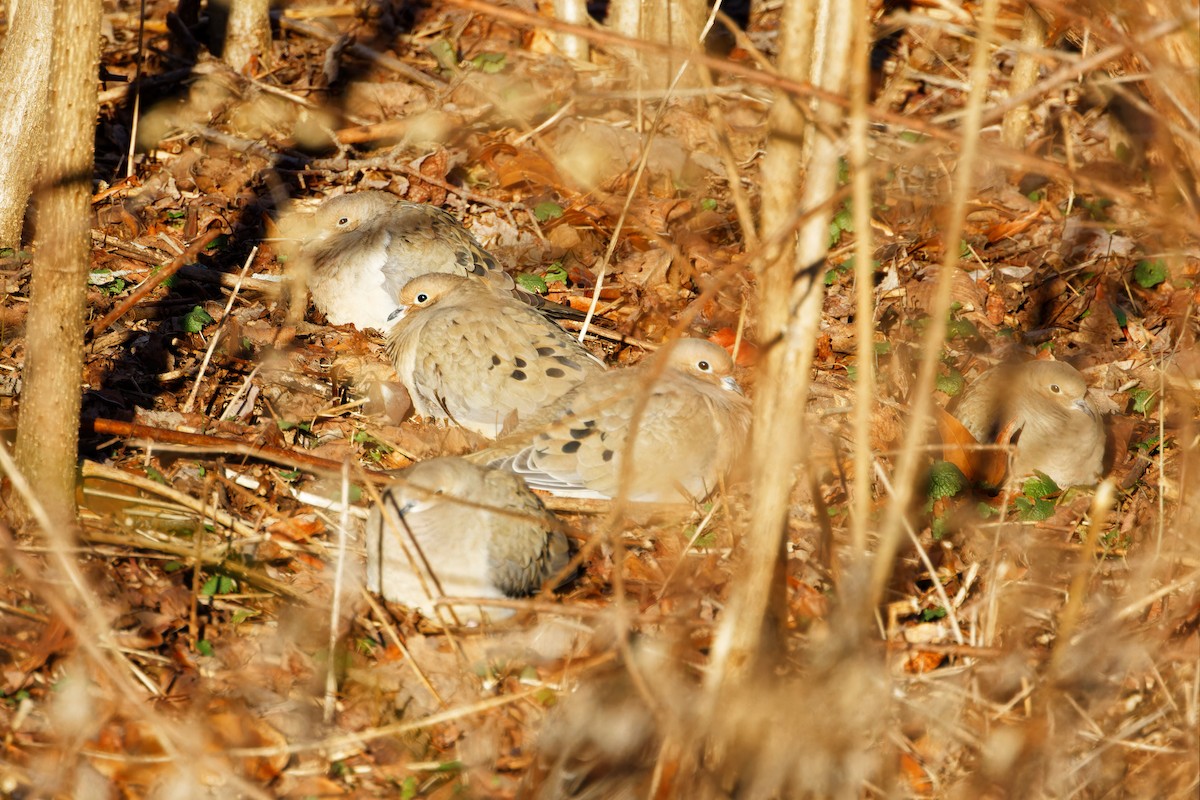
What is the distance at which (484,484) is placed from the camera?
4172 millimetres

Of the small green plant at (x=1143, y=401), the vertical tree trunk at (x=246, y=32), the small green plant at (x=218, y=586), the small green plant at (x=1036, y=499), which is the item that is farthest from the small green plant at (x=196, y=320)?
the small green plant at (x=1143, y=401)

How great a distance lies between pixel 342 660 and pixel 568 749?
3.47 ft

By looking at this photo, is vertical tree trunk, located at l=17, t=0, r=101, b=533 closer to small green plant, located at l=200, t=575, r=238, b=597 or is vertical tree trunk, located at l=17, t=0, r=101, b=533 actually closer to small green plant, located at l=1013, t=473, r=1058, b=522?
small green plant, located at l=200, t=575, r=238, b=597

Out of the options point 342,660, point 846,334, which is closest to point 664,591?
point 342,660

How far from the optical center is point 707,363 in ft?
17.7

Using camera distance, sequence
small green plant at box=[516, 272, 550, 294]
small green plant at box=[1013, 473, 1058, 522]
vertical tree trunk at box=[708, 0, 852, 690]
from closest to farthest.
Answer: vertical tree trunk at box=[708, 0, 852, 690]
small green plant at box=[1013, 473, 1058, 522]
small green plant at box=[516, 272, 550, 294]

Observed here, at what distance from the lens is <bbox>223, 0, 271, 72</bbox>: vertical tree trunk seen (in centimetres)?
746

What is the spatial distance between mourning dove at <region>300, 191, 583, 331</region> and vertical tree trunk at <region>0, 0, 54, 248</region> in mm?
1396

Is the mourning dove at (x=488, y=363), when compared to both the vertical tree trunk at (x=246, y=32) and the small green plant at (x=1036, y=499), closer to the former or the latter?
the small green plant at (x=1036, y=499)

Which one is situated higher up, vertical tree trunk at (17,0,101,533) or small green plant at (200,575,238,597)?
vertical tree trunk at (17,0,101,533)

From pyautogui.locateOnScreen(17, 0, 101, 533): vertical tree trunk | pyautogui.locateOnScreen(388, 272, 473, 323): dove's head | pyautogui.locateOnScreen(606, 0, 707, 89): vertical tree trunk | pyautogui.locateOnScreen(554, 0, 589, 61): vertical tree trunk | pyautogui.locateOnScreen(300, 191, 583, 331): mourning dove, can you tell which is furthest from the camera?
pyautogui.locateOnScreen(554, 0, 589, 61): vertical tree trunk

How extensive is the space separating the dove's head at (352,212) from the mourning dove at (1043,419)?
320 centimetres

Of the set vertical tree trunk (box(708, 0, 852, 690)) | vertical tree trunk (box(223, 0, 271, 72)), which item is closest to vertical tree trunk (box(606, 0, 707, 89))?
vertical tree trunk (box(223, 0, 271, 72))

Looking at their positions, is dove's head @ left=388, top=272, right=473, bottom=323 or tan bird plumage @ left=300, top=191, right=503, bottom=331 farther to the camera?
tan bird plumage @ left=300, top=191, right=503, bottom=331
